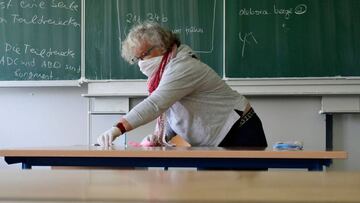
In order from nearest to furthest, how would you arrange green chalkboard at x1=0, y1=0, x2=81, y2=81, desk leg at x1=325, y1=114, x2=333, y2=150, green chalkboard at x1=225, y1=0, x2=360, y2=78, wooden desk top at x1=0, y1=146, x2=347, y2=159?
wooden desk top at x1=0, y1=146, x2=347, y2=159 → green chalkboard at x1=225, y1=0, x2=360, y2=78 → desk leg at x1=325, y1=114, x2=333, y2=150 → green chalkboard at x1=0, y1=0, x2=81, y2=81

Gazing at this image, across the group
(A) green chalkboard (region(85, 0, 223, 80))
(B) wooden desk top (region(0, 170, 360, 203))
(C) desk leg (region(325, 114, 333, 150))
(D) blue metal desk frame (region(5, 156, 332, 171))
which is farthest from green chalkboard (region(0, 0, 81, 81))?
(B) wooden desk top (region(0, 170, 360, 203))

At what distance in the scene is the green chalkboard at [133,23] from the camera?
3182 mm

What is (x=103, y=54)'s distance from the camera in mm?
3297

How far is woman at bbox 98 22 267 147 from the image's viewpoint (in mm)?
2023

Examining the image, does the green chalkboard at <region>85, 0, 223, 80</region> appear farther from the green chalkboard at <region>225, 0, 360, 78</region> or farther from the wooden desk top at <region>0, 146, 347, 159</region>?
the wooden desk top at <region>0, 146, 347, 159</region>

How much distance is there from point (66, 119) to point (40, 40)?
0.61m

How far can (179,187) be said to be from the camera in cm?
55

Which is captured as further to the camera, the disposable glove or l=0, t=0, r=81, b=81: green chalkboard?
l=0, t=0, r=81, b=81: green chalkboard

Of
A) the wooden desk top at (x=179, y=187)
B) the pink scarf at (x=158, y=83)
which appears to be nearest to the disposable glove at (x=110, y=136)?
the pink scarf at (x=158, y=83)

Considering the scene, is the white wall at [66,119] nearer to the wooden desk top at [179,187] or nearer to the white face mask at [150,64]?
the white face mask at [150,64]

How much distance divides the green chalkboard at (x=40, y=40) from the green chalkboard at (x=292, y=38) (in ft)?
3.60

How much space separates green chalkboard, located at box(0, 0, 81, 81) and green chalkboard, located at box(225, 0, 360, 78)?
1.10 metres

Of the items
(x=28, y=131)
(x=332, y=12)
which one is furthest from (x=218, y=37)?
(x=28, y=131)

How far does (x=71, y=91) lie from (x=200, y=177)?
298 cm
